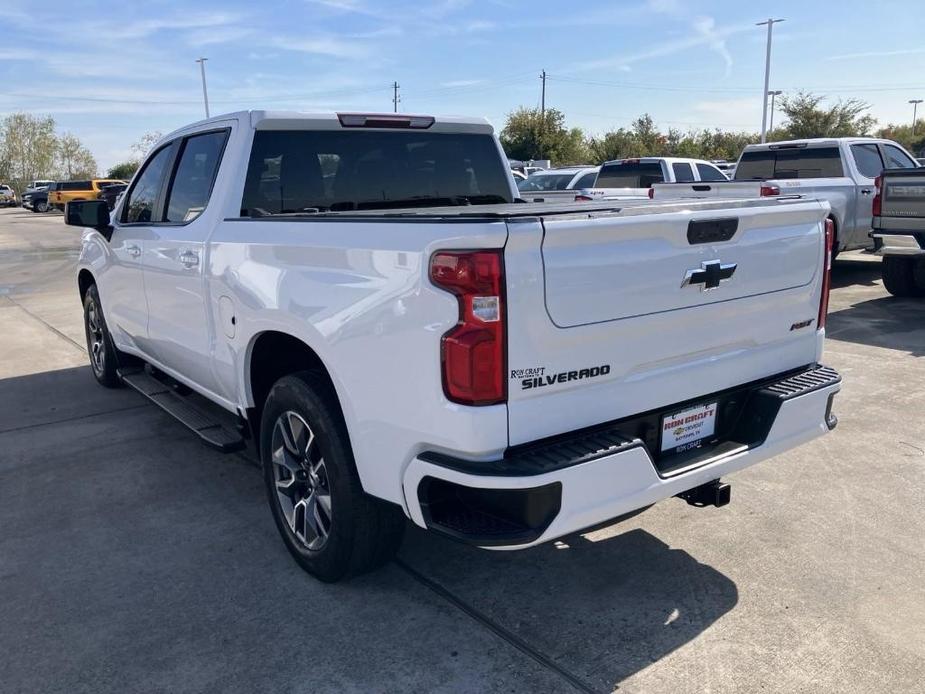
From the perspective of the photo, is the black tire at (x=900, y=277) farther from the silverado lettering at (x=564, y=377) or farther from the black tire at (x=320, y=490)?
the black tire at (x=320, y=490)

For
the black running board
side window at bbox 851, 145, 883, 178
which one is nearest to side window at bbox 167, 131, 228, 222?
the black running board

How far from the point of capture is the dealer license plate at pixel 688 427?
121 inches

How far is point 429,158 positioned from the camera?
4.77m

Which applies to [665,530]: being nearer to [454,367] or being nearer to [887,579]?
[887,579]

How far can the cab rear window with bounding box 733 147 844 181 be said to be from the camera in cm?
1167

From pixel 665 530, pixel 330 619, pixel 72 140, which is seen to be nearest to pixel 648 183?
pixel 665 530

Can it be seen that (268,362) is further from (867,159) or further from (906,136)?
(906,136)

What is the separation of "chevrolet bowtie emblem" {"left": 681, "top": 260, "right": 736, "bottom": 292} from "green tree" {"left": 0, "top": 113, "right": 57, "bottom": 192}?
85763 mm

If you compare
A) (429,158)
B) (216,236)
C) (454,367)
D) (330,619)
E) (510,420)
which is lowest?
(330,619)

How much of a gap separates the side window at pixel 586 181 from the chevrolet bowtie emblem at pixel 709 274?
13.1 meters

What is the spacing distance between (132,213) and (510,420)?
13.1 feet

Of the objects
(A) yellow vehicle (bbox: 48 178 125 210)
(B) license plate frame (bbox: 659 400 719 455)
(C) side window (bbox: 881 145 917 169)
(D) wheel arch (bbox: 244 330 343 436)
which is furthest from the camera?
(A) yellow vehicle (bbox: 48 178 125 210)

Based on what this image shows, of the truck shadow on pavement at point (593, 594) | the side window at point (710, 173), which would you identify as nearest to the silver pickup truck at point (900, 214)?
the side window at point (710, 173)

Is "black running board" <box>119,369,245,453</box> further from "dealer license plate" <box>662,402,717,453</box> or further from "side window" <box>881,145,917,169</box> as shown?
"side window" <box>881,145,917,169</box>
